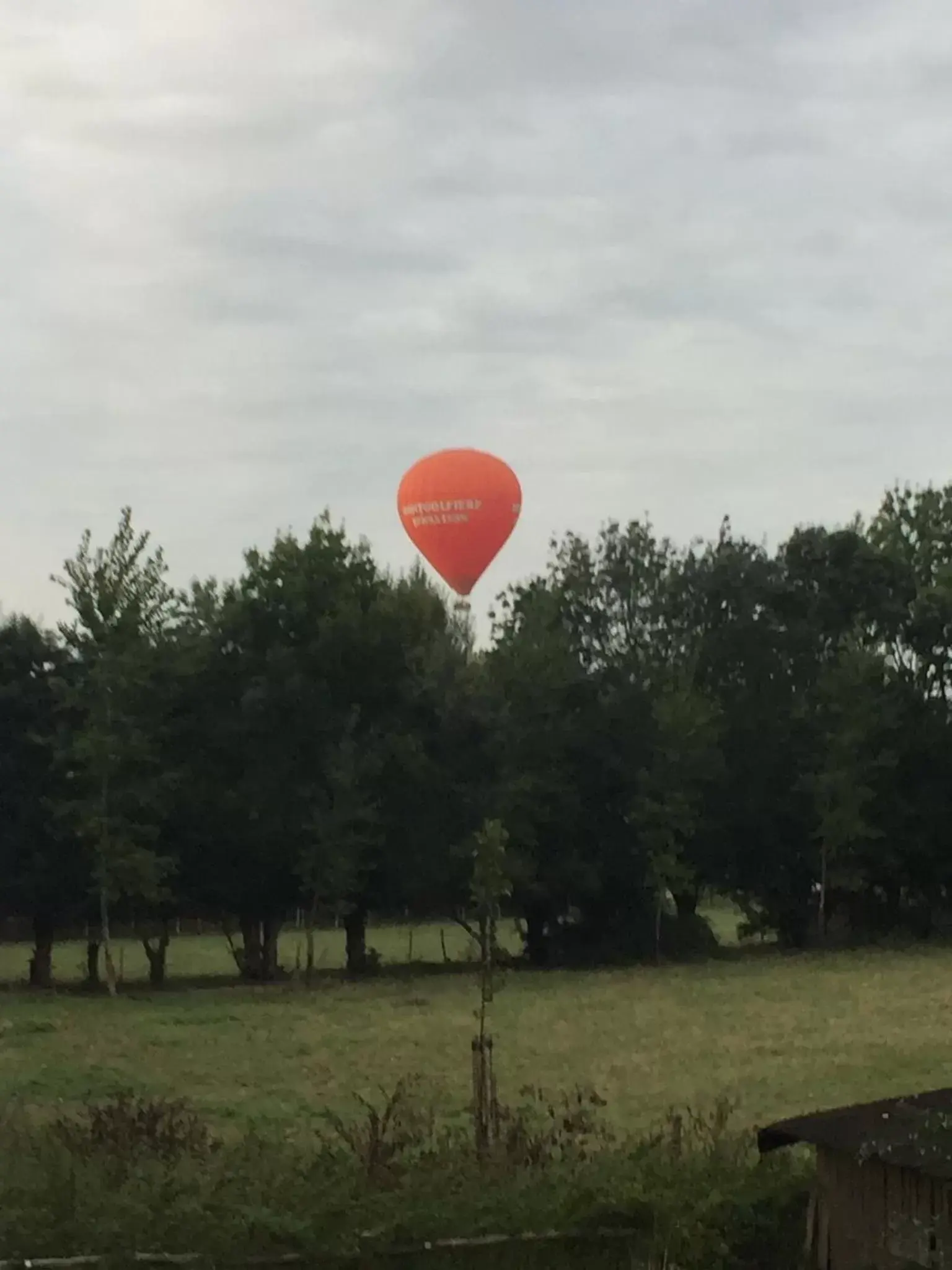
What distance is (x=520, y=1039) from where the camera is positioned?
20234 millimetres

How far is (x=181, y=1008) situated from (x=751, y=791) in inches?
698

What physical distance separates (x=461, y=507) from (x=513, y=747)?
12428 millimetres

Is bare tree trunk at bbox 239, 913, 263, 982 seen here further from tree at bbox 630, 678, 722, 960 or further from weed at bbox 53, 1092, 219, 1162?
weed at bbox 53, 1092, 219, 1162

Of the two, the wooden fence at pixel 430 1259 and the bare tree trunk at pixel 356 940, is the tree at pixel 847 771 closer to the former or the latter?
the bare tree trunk at pixel 356 940

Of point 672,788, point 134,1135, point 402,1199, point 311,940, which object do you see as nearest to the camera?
Result: point 402,1199

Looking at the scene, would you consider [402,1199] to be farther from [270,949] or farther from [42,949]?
[270,949]

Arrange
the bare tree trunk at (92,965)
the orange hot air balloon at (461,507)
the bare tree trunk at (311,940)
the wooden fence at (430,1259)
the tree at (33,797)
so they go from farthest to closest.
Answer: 1. the bare tree trunk at (311,940)
2. the tree at (33,797)
3. the bare tree trunk at (92,965)
4. the orange hot air balloon at (461,507)
5. the wooden fence at (430,1259)

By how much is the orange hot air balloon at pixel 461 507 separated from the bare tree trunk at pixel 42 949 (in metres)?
13.0

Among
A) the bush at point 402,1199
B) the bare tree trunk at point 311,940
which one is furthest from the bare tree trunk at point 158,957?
the bush at point 402,1199

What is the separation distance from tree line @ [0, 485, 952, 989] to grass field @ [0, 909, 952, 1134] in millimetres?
2777

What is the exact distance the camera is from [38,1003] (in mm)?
26594

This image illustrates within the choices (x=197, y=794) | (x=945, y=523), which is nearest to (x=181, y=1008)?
(x=197, y=794)

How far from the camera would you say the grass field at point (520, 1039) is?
15188 mm

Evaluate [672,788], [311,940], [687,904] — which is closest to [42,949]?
[311,940]
